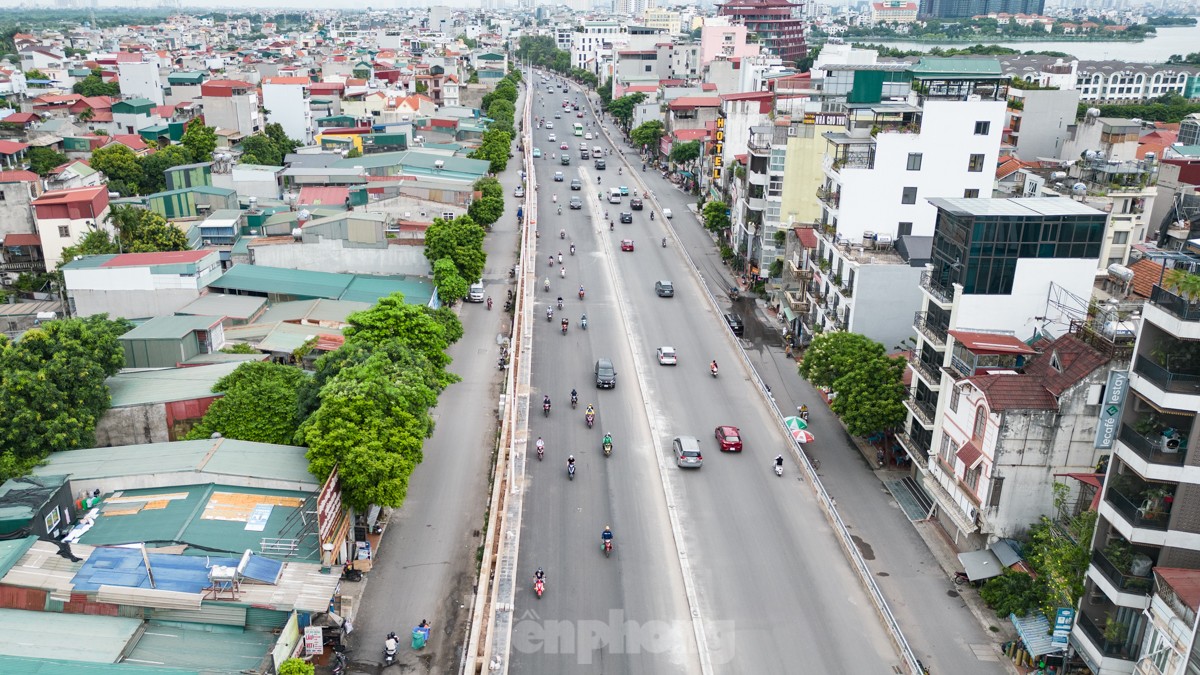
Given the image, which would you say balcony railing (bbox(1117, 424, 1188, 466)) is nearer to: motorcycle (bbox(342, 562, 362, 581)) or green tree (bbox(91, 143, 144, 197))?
motorcycle (bbox(342, 562, 362, 581))

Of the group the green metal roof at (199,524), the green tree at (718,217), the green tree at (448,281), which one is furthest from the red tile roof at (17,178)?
the green tree at (718,217)

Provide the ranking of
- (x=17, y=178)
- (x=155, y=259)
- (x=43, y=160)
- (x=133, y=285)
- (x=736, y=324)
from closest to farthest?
(x=133, y=285), (x=155, y=259), (x=736, y=324), (x=17, y=178), (x=43, y=160)

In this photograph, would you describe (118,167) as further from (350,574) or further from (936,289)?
(936,289)

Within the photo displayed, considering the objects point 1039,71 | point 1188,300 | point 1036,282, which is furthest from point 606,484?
point 1039,71

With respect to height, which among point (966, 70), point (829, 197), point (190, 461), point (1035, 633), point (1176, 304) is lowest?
point (1035, 633)

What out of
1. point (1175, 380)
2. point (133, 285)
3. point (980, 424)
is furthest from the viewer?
point (133, 285)

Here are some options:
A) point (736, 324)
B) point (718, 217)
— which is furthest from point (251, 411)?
point (718, 217)
